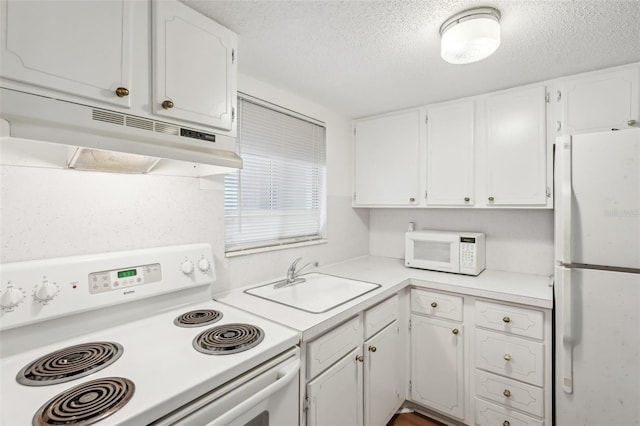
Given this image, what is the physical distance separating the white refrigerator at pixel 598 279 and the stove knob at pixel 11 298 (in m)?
2.29

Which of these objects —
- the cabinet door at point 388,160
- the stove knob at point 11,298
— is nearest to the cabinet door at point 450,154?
the cabinet door at point 388,160

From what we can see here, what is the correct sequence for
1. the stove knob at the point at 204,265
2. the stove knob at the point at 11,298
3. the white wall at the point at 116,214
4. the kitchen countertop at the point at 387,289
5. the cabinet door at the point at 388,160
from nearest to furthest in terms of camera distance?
the stove knob at the point at 11,298, the white wall at the point at 116,214, the kitchen countertop at the point at 387,289, the stove knob at the point at 204,265, the cabinet door at the point at 388,160

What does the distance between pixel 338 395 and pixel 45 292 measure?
128cm

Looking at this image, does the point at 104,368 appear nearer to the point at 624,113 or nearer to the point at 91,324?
the point at 91,324

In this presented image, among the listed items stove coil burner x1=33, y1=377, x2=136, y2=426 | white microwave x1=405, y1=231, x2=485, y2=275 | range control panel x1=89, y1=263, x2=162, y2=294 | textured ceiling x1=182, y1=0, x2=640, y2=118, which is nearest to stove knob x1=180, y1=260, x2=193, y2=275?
range control panel x1=89, y1=263, x2=162, y2=294

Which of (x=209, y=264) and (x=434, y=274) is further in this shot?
(x=434, y=274)

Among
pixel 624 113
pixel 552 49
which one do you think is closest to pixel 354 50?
pixel 552 49

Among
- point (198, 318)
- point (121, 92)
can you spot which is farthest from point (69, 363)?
point (121, 92)

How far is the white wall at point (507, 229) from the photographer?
2.14 metres

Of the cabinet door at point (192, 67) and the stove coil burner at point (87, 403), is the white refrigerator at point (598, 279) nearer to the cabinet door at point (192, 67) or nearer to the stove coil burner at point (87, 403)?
the cabinet door at point (192, 67)

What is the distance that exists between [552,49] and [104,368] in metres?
2.35

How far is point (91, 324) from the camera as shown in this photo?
3.73 feet

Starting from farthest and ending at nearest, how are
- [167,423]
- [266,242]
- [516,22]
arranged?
[266,242] → [516,22] → [167,423]

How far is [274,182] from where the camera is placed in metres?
2.09
